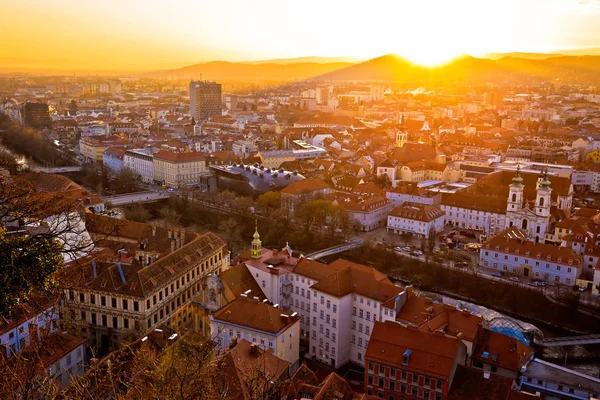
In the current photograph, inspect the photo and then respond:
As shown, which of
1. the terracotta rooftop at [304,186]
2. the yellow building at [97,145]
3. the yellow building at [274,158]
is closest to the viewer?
the terracotta rooftop at [304,186]

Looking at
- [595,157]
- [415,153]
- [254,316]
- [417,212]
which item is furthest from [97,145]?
[595,157]

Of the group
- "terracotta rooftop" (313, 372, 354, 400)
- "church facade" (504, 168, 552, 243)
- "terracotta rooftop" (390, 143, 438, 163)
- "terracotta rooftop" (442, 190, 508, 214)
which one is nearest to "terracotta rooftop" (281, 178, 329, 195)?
"terracotta rooftop" (442, 190, 508, 214)

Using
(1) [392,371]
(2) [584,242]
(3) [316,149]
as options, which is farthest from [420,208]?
(3) [316,149]

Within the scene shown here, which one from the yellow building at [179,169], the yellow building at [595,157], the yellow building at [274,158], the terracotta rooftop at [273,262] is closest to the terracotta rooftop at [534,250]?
the terracotta rooftop at [273,262]

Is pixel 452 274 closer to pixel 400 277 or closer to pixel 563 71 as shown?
pixel 400 277

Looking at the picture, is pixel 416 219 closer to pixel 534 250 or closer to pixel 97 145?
pixel 534 250

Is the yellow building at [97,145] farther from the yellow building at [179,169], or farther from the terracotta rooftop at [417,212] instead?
the terracotta rooftop at [417,212]
